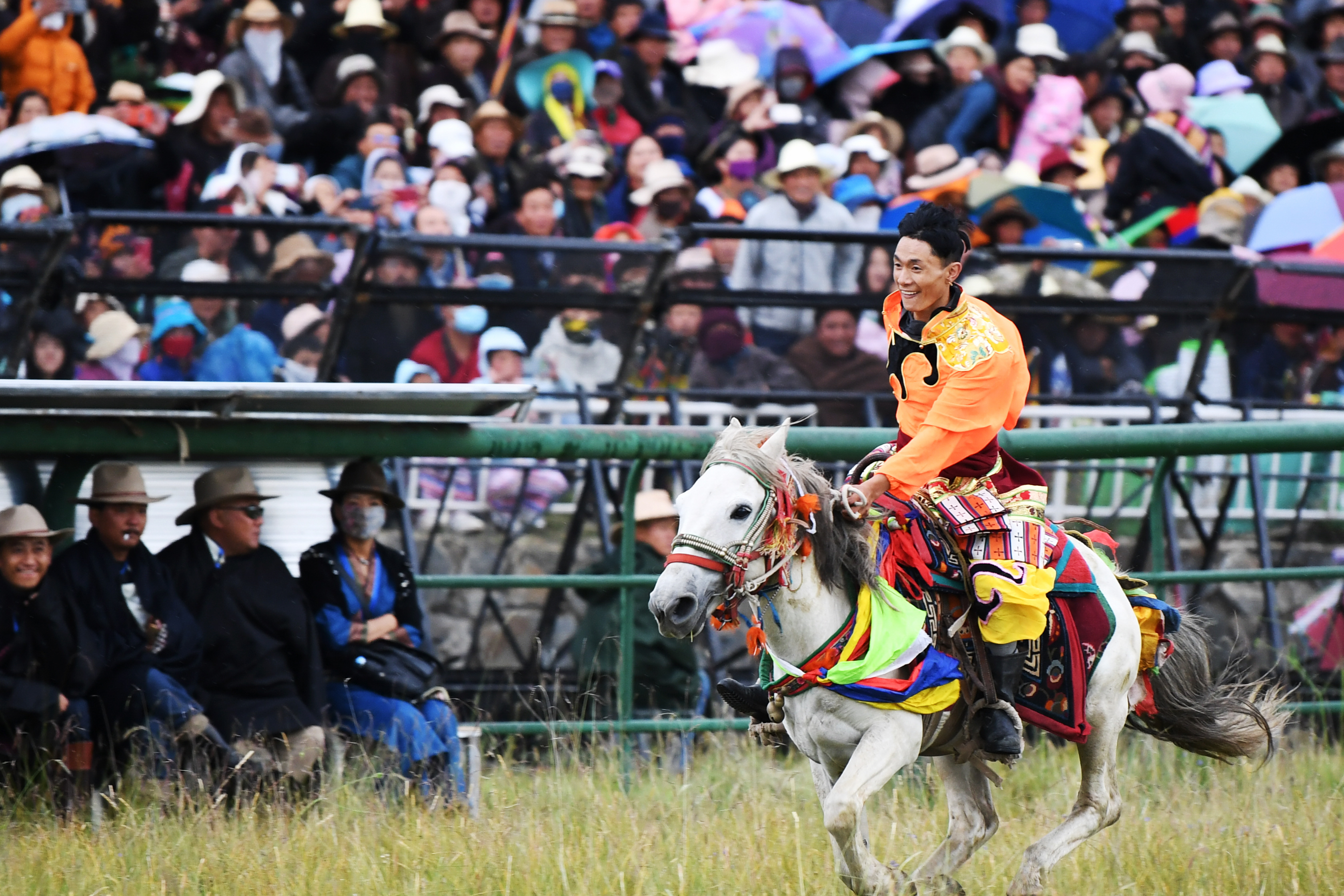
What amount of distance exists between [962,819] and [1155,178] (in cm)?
890

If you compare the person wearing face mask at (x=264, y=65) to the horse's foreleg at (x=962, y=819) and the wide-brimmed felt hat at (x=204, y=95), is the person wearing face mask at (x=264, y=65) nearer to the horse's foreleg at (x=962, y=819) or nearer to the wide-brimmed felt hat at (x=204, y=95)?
the wide-brimmed felt hat at (x=204, y=95)

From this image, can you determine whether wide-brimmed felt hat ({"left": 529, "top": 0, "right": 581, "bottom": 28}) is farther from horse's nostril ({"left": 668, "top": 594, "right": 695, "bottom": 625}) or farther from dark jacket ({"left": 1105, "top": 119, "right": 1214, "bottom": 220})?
horse's nostril ({"left": 668, "top": 594, "right": 695, "bottom": 625})

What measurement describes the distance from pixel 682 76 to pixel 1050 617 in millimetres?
8953

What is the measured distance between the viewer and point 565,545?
28.7ft

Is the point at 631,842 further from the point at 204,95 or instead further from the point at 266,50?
the point at 266,50

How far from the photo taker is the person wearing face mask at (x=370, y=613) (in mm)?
6023

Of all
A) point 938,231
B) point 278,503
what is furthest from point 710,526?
point 278,503

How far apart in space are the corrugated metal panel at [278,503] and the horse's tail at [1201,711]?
10.9ft

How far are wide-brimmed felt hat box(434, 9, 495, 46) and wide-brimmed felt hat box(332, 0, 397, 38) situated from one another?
13.8 inches

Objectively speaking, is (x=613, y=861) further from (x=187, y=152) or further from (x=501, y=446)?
(x=187, y=152)

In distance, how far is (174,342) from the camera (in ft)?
27.5


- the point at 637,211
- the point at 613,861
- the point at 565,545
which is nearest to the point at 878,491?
the point at 613,861

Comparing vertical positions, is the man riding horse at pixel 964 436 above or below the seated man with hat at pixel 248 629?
above

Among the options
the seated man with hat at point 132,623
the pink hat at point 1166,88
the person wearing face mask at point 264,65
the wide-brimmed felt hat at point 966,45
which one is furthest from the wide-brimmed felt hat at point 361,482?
the pink hat at point 1166,88
